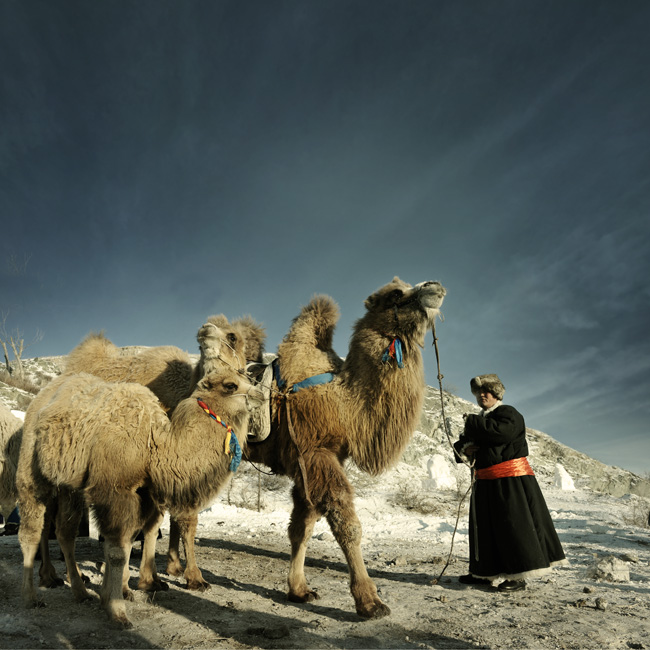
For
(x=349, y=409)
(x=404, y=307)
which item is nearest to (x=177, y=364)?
(x=349, y=409)

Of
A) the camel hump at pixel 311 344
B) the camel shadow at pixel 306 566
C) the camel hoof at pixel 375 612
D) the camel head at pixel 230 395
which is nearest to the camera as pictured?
the camel hoof at pixel 375 612

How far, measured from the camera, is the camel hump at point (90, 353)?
5.99 meters

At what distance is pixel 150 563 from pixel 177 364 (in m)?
2.35

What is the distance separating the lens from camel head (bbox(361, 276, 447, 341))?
4.91 m

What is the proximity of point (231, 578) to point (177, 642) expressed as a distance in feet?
7.42

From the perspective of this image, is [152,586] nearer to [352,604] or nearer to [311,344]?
[352,604]

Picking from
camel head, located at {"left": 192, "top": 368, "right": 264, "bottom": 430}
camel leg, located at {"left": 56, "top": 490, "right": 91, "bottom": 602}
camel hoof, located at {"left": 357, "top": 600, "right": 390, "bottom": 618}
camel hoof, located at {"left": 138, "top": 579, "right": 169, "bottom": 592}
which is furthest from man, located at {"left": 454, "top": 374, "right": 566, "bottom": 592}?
camel leg, located at {"left": 56, "top": 490, "right": 91, "bottom": 602}

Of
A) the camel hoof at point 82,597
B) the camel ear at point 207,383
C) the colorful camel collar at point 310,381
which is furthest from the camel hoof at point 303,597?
the camel ear at point 207,383

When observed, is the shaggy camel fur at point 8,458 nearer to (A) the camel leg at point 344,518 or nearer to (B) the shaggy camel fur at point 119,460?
(B) the shaggy camel fur at point 119,460

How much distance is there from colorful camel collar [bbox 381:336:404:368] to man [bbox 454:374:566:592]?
3.56 ft

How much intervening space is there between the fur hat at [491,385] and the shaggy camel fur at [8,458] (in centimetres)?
586

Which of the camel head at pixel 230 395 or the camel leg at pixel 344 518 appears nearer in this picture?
the camel leg at pixel 344 518

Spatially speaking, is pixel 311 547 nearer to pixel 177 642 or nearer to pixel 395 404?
pixel 395 404

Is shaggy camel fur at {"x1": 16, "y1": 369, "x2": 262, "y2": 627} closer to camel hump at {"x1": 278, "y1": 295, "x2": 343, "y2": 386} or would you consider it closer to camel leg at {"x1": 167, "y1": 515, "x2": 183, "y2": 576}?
camel hump at {"x1": 278, "y1": 295, "x2": 343, "y2": 386}
